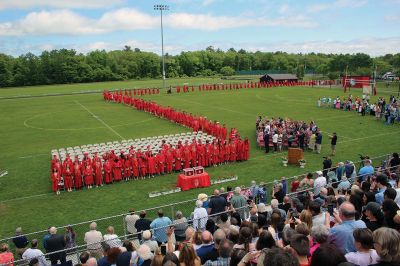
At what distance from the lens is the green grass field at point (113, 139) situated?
14508 mm

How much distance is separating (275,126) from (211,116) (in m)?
13.2

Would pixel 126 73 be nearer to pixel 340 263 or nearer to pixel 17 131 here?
pixel 17 131

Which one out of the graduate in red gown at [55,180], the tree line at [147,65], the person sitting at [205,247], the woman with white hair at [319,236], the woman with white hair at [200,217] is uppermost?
the tree line at [147,65]

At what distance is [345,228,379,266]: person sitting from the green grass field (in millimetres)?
10236

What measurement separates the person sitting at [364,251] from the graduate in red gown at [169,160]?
13759 millimetres

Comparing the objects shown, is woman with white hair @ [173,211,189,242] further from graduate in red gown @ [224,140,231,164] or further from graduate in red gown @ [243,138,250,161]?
graduate in red gown @ [243,138,250,161]

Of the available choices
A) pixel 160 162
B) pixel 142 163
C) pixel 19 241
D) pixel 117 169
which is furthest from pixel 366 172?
pixel 19 241

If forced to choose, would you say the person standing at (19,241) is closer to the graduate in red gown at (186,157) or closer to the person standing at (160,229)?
the person standing at (160,229)

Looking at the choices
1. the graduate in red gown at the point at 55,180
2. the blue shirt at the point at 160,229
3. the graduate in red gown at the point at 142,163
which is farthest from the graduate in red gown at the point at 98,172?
the blue shirt at the point at 160,229

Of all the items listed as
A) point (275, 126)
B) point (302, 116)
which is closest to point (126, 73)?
point (302, 116)

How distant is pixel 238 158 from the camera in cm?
2006

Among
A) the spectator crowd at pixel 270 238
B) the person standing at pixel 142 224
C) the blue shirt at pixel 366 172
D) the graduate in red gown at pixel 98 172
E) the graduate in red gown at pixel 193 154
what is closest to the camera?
the spectator crowd at pixel 270 238

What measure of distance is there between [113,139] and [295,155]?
14004 millimetres

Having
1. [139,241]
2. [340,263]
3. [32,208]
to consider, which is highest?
[340,263]
